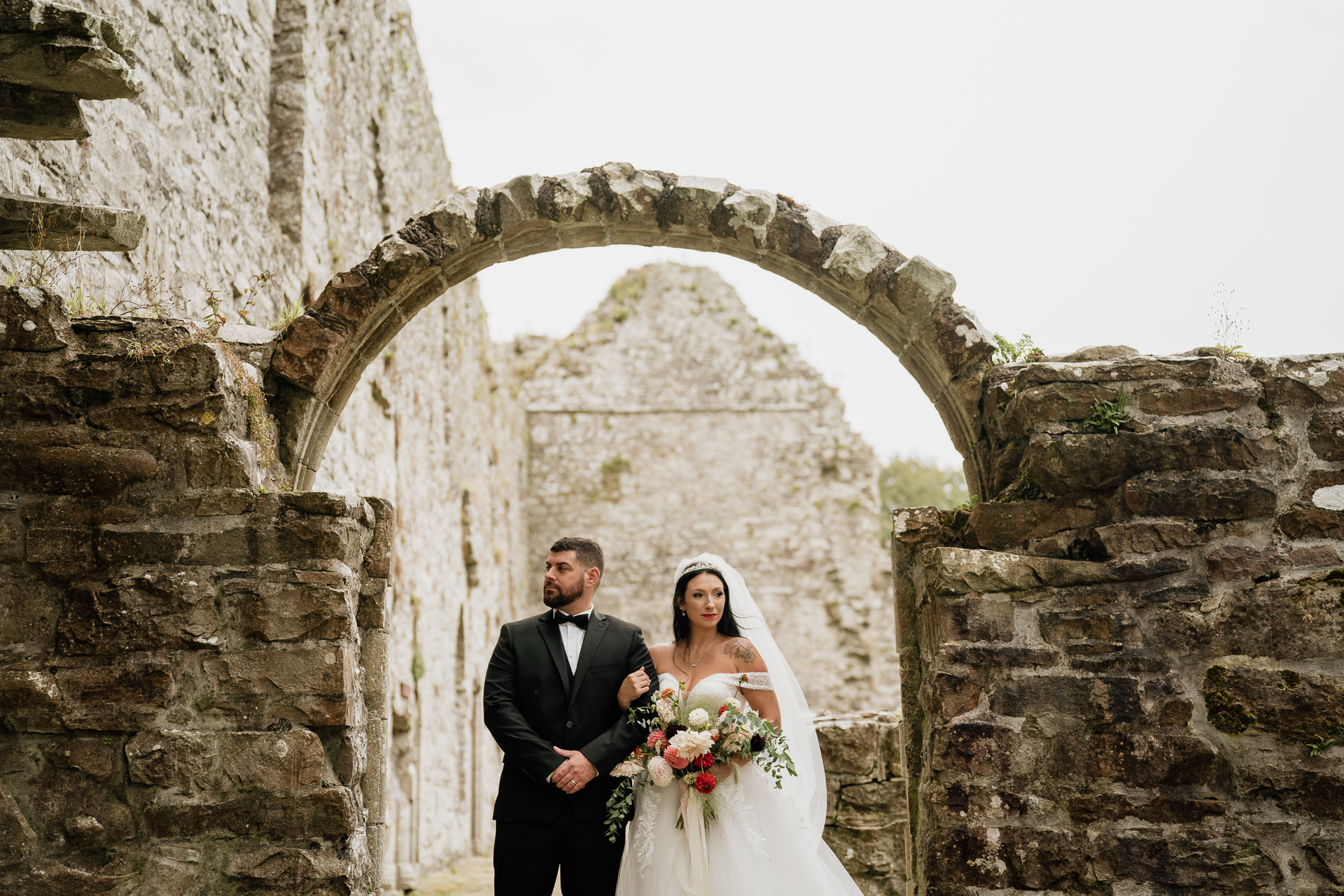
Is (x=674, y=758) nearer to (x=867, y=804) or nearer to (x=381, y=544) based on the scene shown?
(x=381, y=544)

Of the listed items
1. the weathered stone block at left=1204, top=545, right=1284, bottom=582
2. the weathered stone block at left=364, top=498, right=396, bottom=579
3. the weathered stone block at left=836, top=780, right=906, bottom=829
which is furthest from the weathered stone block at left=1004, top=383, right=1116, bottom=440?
the weathered stone block at left=836, top=780, right=906, bottom=829

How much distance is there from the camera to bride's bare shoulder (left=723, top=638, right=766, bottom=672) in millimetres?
4637

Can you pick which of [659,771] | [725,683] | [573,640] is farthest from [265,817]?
[725,683]

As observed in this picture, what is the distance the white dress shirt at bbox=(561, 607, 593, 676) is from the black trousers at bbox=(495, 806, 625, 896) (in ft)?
1.84

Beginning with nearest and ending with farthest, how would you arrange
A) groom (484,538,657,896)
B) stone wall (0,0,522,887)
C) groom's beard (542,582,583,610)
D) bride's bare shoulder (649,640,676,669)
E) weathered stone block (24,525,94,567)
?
weathered stone block (24,525,94,567)
groom (484,538,657,896)
groom's beard (542,582,583,610)
stone wall (0,0,522,887)
bride's bare shoulder (649,640,676,669)

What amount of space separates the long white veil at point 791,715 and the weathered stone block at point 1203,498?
1.74m

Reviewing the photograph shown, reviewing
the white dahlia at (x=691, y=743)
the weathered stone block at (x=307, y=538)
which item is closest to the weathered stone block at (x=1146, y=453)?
the white dahlia at (x=691, y=743)

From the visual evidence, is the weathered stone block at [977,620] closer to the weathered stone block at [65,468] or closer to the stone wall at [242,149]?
the weathered stone block at [65,468]

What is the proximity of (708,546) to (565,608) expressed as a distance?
11.5 metres

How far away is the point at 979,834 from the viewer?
3.54 m

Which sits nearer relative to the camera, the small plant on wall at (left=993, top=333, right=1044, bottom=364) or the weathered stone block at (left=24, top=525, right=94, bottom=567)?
the weathered stone block at (left=24, top=525, right=94, bottom=567)

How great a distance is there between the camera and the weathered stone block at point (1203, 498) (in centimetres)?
364

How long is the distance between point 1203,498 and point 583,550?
240 centimetres

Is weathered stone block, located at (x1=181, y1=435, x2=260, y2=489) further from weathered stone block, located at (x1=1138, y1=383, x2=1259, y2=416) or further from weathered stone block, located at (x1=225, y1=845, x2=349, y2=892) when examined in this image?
weathered stone block, located at (x1=1138, y1=383, x2=1259, y2=416)
